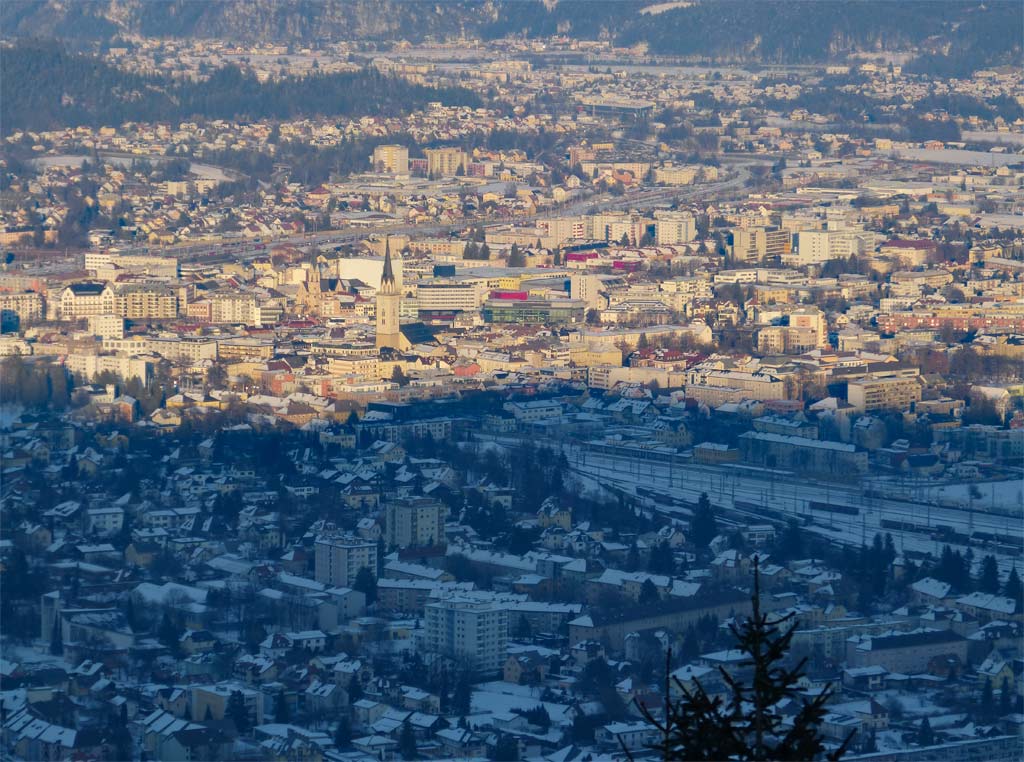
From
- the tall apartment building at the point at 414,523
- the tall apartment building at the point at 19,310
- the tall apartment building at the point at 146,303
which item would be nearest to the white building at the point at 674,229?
the tall apartment building at the point at 146,303

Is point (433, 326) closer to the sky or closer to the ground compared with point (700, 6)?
closer to the ground

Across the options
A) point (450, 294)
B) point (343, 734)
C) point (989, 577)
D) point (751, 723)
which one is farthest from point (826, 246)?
point (751, 723)

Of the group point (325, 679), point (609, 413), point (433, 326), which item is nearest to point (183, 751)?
point (325, 679)

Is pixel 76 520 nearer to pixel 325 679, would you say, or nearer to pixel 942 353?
pixel 325 679

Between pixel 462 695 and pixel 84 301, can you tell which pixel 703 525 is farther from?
pixel 84 301

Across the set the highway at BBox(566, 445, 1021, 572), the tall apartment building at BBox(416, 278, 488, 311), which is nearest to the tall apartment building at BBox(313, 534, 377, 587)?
the highway at BBox(566, 445, 1021, 572)

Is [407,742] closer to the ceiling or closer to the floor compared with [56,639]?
closer to the floor
